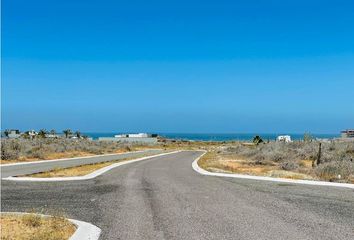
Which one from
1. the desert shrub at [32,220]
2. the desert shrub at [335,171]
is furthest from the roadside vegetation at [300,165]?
the desert shrub at [32,220]

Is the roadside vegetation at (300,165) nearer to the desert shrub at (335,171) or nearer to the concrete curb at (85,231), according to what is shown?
the desert shrub at (335,171)

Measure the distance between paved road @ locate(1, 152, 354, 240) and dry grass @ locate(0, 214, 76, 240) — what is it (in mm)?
711

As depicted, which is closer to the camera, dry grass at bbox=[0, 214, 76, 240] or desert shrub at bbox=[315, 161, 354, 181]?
dry grass at bbox=[0, 214, 76, 240]

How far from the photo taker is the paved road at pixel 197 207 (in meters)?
8.99

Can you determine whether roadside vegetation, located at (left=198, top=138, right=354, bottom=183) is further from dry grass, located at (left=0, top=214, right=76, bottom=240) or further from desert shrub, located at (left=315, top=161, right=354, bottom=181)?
dry grass, located at (left=0, top=214, right=76, bottom=240)

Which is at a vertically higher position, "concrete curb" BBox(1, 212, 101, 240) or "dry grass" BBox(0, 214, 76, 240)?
"dry grass" BBox(0, 214, 76, 240)

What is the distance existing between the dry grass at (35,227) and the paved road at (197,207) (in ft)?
2.33

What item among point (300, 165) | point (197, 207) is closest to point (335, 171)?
point (300, 165)

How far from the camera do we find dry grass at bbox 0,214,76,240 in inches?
329

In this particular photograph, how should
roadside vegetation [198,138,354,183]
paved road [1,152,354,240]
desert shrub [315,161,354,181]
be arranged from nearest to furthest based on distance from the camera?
1. paved road [1,152,354,240]
2. desert shrub [315,161,354,181]
3. roadside vegetation [198,138,354,183]

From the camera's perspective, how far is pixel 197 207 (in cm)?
1191

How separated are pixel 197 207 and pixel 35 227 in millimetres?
4254

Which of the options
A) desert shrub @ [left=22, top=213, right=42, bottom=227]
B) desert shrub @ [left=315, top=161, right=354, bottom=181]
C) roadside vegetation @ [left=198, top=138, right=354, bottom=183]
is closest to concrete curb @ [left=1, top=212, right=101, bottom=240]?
desert shrub @ [left=22, top=213, right=42, bottom=227]

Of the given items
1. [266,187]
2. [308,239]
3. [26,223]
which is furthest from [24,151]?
[308,239]
